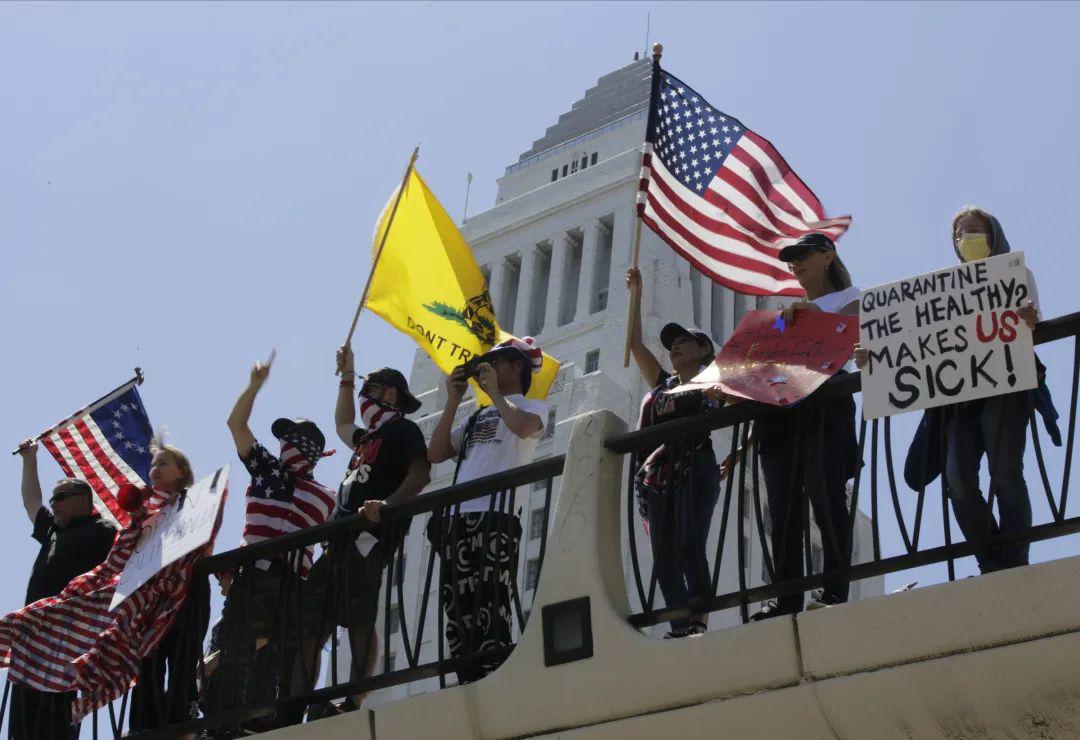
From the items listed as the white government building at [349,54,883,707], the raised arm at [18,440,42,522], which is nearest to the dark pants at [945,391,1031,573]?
the raised arm at [18,440,42,522]

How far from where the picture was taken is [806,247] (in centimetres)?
808

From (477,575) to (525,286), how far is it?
58.5 m

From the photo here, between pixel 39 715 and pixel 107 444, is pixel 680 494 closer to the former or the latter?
pixel 39 715

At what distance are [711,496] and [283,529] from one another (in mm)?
2573

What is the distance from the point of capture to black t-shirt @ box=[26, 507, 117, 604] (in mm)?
9812

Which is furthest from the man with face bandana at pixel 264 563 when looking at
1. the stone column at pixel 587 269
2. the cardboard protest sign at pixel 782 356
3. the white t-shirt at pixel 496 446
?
the stone column at pixel 587 269

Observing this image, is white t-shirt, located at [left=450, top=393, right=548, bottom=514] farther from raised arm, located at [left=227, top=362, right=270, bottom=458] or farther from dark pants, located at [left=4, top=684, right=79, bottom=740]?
dark pants, located at [left=4, top=684, right=79, bottom=740]

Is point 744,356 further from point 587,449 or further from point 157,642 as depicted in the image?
point 157,642

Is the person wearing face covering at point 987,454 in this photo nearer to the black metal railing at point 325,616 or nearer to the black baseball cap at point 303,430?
the black metal railing at point 325,616

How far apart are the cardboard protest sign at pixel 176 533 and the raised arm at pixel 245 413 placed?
456 millimetres

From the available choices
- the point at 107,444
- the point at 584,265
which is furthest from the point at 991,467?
the point at 584,265

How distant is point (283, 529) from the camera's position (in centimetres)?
919

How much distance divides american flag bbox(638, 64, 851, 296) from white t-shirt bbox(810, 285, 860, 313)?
1734 mm

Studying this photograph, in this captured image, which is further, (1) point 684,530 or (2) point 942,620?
(1) point 684,530
